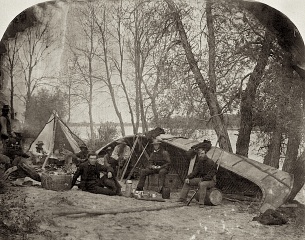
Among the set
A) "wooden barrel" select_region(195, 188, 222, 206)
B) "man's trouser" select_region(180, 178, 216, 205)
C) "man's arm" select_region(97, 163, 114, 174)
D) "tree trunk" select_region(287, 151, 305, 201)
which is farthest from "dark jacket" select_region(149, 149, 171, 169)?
"tree trunk" select_region(287, 151, 305, 201)

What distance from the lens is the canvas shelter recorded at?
4.18 meters

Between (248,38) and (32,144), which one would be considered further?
(32,144)

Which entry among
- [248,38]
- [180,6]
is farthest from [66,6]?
[248,38]

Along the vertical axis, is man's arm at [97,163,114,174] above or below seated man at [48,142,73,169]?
below

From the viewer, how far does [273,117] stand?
407 cm

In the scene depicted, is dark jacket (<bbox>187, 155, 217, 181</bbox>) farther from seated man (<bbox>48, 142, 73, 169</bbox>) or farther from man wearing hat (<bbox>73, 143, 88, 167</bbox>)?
seated man (<bbox>48, 142, 73, 169</bbox>)

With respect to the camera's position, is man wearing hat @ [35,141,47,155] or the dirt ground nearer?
the dirt ground

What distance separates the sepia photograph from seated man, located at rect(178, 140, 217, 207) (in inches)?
8.7

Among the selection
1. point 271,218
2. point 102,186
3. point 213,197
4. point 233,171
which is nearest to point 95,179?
point 102,186

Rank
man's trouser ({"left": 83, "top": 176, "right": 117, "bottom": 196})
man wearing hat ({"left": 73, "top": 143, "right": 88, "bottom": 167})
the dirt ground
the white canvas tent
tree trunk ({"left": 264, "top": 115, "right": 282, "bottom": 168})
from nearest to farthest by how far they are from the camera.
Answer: the dirt ground < tree trunk ({"left": 264, "top": 115, "right": 282, "bottom": 168}) < the white canvas tent < man wearing hat ({"left": 73, "top": 143, "right": 88, "bottom": 167}) < man's trouser ({"left": 83, "top": 176, "right": 117, "bottom": 196})

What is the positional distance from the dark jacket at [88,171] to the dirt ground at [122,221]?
55cm

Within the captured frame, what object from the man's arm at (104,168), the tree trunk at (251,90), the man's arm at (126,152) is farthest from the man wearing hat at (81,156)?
the tree trunk at (251,90)

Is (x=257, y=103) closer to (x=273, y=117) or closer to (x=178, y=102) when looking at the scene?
(x=273, y=117)

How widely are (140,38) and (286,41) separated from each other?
1572 mm
